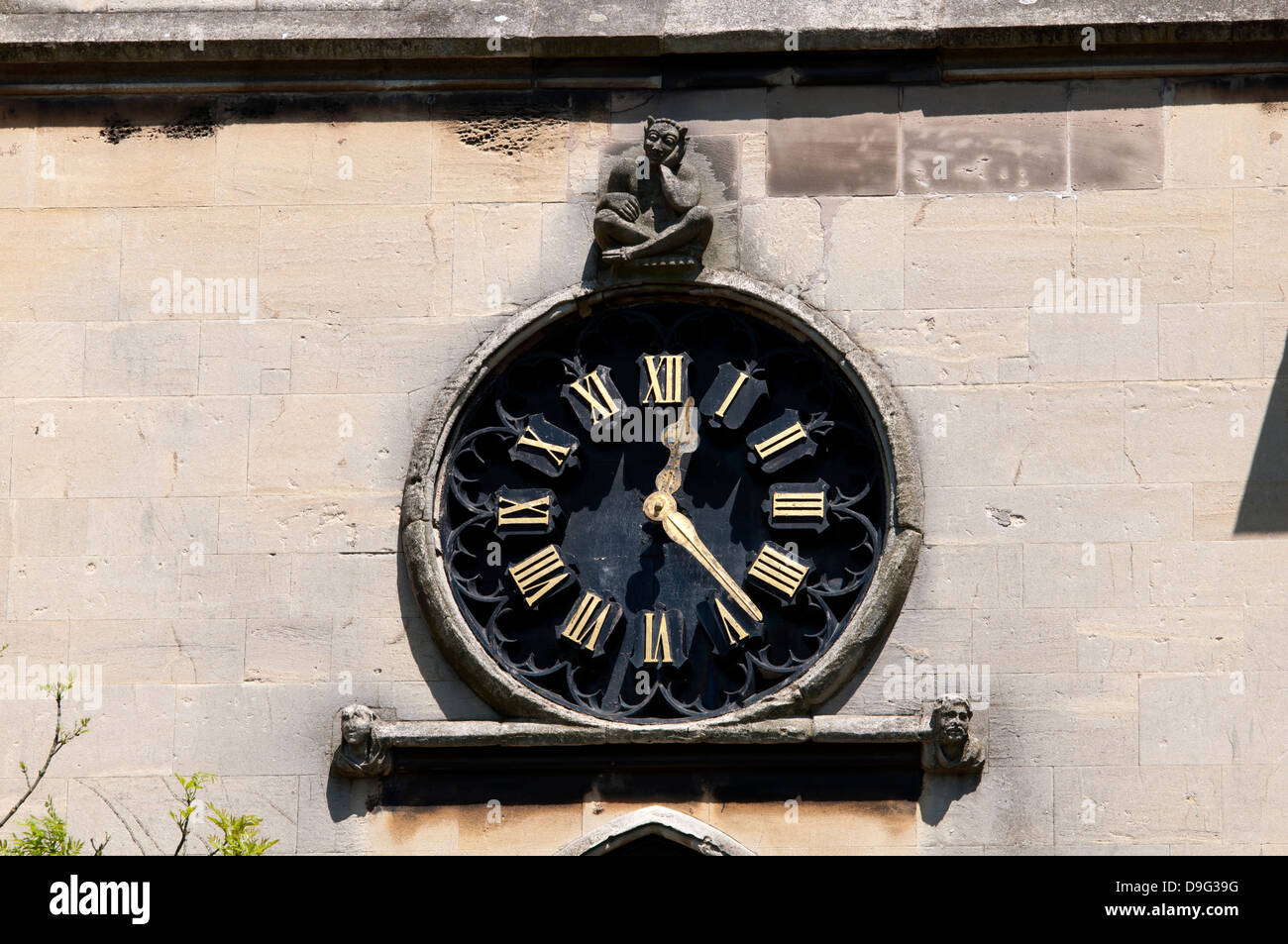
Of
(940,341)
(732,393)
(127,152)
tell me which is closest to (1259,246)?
(940,341)

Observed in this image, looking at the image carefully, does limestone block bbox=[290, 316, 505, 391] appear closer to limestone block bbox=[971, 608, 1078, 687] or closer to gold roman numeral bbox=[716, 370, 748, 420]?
gold roman numeral bbox=[716, 370, 748, 420]

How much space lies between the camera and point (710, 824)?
50.8ft

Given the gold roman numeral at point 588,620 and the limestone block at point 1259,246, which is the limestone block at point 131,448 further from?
the limestone block at point 1259,246

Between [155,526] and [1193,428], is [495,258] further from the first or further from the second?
[1193,428]

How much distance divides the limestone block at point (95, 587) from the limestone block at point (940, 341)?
3.92 meters

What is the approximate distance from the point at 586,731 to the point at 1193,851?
315 cm

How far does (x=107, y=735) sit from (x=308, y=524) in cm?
155

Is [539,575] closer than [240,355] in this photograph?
Yes

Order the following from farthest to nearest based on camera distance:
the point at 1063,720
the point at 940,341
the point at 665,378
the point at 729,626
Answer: the point at 665,378
the point at 940,341
the point at 729,626
the point at 1063,720

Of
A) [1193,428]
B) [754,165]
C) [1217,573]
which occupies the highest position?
[754,165]

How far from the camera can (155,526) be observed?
1631cm

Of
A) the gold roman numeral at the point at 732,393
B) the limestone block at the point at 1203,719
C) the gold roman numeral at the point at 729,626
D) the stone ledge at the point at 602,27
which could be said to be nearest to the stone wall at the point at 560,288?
the limestone block at the point at 1203,719

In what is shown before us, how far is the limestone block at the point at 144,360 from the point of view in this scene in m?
16.5

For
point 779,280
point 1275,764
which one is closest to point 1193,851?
point 1275,764
